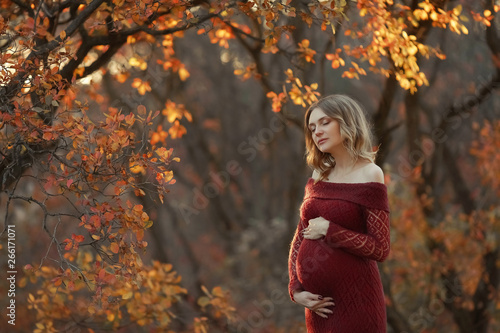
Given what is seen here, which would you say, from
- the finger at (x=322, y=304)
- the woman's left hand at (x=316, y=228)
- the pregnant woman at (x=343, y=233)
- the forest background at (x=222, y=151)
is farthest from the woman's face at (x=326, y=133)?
the finger at (x=322, y=304)

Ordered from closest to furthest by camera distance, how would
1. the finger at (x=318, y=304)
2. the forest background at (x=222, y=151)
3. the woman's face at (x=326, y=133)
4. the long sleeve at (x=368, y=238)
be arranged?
the long sleeve at (x=368, y=238) < the finger at (x=318, y=304) < the woman's face at (x=326, y=133) < the forest background at (x=222, y=151)

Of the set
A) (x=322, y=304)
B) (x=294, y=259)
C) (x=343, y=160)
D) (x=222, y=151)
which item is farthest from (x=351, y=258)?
(x=222, y=151)

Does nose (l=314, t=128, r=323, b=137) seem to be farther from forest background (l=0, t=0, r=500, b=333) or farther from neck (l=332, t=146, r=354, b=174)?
forest background (l=0, t=0, r=500, b=333)

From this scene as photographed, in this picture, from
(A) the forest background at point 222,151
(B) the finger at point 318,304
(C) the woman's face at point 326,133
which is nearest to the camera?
(B) the finger at point 318,304

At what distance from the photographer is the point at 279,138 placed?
50.3ft

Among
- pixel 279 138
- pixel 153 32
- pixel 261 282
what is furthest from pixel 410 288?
pixel 153 32

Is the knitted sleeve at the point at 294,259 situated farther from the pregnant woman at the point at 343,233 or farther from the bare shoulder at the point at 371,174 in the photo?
the bare shoulder at the point at 371,174

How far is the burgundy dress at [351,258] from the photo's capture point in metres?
3.15

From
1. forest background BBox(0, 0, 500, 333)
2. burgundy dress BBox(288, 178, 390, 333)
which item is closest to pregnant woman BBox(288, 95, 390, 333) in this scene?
burgundy dress BBox(288, 178, 390, 333)

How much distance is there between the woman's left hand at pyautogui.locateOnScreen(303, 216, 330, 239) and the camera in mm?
3215

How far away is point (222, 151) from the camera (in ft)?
56.6

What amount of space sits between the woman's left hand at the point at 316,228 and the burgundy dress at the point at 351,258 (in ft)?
0.10

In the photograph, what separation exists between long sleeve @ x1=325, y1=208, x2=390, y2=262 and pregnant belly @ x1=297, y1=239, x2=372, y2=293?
54 mm

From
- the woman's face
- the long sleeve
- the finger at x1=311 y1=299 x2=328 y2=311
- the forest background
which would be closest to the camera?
the long sleeve
